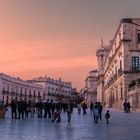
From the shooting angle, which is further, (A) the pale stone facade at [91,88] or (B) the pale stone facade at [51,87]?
(B) the pale stone facade at [51,87]

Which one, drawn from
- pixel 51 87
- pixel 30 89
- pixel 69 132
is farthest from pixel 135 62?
pixel 51 87

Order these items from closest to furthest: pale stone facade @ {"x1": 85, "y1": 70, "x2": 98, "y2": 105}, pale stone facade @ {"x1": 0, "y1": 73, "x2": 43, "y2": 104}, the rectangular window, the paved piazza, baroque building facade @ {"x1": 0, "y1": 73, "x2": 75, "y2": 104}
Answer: the paved piazza, the rectangular window, pale stone facade @ {"x1": 0, "y1": 73, "x2": 43, "y2": 104}, baroque building facade @ {"x1": 0, "y1": 73, "x2": 75, "y2": 104}, pale stone facade @ {"x1": 85, "y1": 70, "x2": 98, "y2": 105}

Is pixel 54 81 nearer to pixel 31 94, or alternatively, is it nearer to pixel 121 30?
pixel 31 94

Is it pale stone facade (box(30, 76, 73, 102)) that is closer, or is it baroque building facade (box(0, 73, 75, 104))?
baroque building facade (box(0, 73, 75, 104))

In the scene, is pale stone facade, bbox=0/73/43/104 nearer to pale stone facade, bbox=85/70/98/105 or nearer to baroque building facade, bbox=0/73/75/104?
baroque building facade, bbox=0/73/75/104

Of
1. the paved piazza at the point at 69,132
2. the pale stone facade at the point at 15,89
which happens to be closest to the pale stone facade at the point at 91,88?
the pale stone facade at the point at 15,89

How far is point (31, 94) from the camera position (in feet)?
465

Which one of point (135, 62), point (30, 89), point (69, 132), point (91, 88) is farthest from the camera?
point (91, 88)

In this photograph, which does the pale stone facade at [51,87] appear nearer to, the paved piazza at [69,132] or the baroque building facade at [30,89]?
the baroque building facade at [30,89]

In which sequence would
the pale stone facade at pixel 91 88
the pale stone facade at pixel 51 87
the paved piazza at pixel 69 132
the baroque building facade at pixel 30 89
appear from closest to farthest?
1. the paved piazza at pixel 69 132
2. the baroque building facade at pixel 30 89
3. the pale stone facade at pixel 91 88
4. the pale stone facade at pixel 51 87

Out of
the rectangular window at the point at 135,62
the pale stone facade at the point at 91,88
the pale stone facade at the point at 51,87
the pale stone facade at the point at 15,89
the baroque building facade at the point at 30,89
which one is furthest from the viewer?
the pale stone facade at the point at 51,87

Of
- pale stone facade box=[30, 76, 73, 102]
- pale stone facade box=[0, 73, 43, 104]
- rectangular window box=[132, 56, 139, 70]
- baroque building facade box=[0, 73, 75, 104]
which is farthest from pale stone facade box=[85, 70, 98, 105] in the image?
rectangular window box=[132, 56, 139, 70]

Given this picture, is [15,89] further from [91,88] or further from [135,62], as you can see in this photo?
[135,62]

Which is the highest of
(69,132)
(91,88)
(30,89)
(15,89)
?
(91,88)
